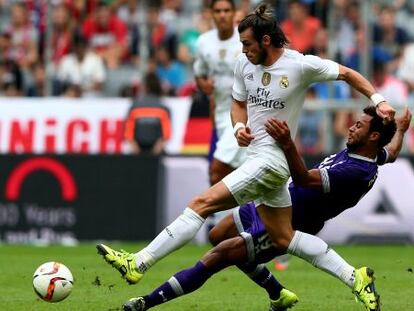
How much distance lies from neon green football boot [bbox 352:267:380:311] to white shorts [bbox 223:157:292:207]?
845 millimetres

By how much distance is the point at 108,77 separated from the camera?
19.8 m

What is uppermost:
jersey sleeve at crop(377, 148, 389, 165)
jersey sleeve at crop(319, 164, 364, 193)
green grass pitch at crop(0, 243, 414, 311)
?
jersey sleeve at crop(377, 148, 389, 165)

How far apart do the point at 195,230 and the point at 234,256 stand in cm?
43

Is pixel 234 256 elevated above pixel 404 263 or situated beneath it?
elevated above

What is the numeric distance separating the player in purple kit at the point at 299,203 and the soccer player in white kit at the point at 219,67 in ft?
11.0

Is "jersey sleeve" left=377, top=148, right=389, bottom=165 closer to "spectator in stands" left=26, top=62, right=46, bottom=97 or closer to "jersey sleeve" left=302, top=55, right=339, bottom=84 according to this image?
"jersey sleeve" left=302, top=55, right=339, bottom=84

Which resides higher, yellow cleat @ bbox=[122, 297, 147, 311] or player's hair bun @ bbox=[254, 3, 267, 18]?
player's hair bun @ bbox=[254, 3, 267, 18]

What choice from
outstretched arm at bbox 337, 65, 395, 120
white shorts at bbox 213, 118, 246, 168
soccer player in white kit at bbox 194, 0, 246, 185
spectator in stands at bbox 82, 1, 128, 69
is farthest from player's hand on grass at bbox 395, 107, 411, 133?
spectator in stands at bbox 82, 1, 128, 69

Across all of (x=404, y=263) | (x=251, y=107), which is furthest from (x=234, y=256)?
(x=404, y=263)

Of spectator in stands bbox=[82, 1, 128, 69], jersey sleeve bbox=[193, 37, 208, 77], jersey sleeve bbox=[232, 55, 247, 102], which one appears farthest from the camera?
spectator in stands bbox=[82, 1, 128, 69]

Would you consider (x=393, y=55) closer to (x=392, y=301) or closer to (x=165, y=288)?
(x=392, y=301)

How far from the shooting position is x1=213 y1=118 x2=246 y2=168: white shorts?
12836mm

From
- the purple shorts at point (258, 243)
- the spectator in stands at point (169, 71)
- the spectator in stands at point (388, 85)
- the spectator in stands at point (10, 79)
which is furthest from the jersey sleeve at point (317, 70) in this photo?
the spectator in stands at point (10, 79)

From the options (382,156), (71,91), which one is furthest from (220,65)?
(71,91)
